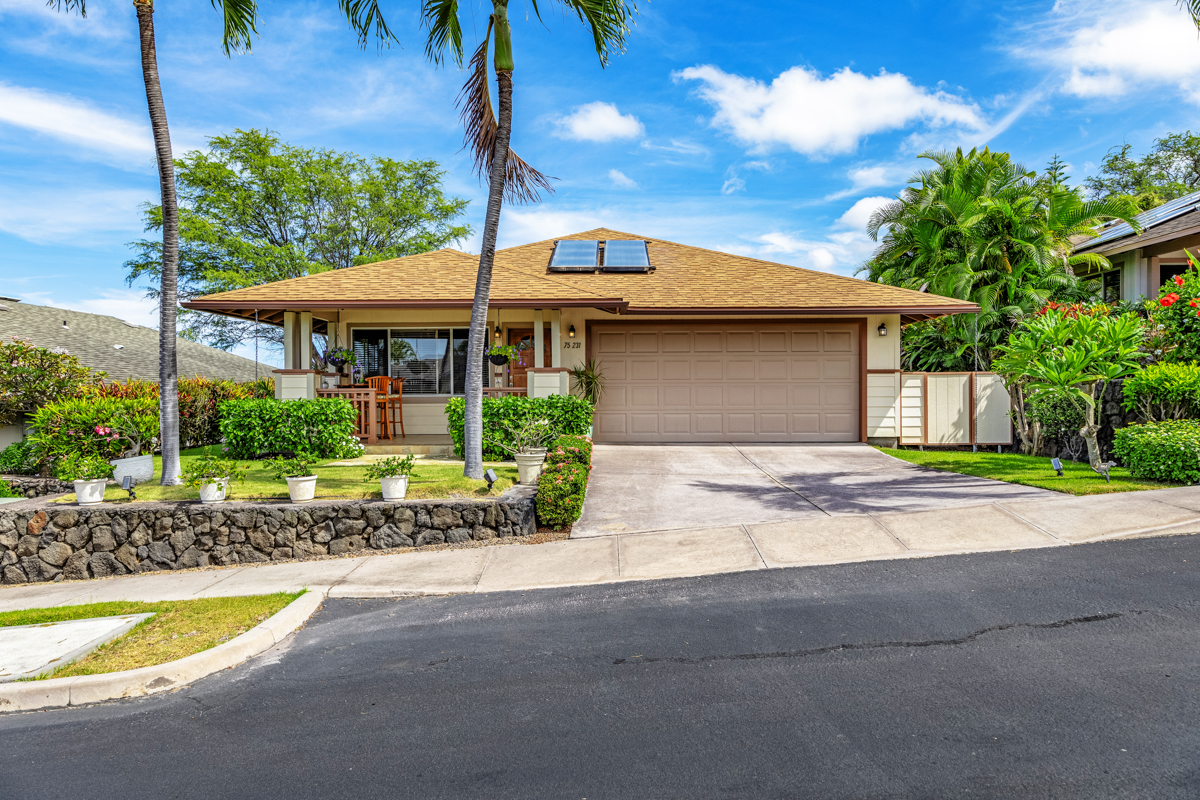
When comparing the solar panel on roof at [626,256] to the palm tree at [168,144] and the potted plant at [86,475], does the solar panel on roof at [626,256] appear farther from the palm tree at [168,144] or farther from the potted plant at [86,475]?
the potted plant at [86,475]

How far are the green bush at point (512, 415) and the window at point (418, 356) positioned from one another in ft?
9.62

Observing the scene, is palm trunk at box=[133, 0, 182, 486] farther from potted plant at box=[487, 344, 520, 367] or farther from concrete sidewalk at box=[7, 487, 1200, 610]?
potted plant at box=[487, 344, 520, 367]

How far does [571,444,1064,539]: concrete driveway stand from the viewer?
765 centimetres

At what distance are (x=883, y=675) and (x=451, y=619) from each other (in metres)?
3.20

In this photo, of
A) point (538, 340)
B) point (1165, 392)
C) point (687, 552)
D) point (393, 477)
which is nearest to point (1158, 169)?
point (1165, 392)

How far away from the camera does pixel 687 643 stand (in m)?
4.32

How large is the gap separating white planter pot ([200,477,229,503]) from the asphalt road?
377 cm

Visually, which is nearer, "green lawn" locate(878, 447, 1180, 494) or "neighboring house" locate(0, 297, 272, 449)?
"green lawn" locate(878, 447, 1180, 494)

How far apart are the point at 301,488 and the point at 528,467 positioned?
9.86 ft

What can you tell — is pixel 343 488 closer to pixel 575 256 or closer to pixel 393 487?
pixel 393 487

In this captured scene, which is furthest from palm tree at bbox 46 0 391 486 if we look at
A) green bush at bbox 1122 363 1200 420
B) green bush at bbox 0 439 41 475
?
green bush at bbox 1122 363 1200 420

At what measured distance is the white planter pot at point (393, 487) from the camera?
7836mm

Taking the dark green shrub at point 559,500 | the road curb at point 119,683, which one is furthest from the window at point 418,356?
the road curb at point 119,683

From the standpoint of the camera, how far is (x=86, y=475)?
8.27m
